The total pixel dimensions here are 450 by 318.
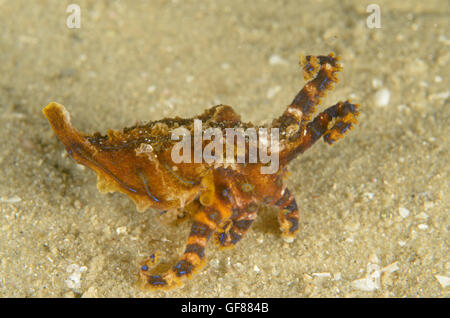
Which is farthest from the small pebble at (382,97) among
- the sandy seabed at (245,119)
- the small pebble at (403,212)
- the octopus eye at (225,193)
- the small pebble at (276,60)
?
the octopus eye at (225,193)

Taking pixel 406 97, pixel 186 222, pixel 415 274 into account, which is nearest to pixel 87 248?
pixel 186 222

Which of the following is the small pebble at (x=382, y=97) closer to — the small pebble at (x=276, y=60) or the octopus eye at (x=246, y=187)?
the small pebble at (x=276, y=60)

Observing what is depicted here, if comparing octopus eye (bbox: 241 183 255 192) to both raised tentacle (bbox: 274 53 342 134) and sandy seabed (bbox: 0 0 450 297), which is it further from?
sandy seabed (bbox: 0 0 450 297)

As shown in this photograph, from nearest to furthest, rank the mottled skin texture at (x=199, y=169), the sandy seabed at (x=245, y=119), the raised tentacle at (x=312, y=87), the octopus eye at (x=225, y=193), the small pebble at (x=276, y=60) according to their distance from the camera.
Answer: the mottled skin texture at (x=199, y=169) < the octopus eye at (x=225, y=193) < the raised tentacle at (x=312, y=87) < the sandy seabed at (x=245, y=119) < the small pebble at (x=276, y=60)

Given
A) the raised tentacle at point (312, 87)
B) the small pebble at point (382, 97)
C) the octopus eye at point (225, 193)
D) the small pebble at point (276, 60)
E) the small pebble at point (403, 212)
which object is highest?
the small pebble at point (276, 60)

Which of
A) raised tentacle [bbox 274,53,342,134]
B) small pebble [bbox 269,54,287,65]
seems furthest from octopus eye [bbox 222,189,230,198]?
small pebble [bbox 269,54,287,65]

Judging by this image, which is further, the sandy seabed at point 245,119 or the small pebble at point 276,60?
the small pebble at point 276,60
